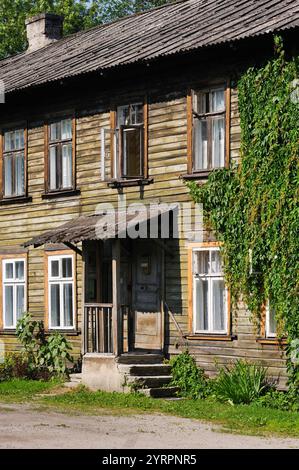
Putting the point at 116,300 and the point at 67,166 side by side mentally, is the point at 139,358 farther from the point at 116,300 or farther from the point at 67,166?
the point at 67,166

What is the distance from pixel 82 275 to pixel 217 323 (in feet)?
10.7

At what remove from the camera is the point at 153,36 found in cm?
2233

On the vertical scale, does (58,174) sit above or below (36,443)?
above

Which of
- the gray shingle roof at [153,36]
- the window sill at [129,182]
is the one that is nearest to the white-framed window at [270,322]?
the window sill at [129,182]

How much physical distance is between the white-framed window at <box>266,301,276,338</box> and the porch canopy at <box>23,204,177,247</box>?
9.39 feet

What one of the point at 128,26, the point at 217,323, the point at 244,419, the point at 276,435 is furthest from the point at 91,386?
the point at 128,26

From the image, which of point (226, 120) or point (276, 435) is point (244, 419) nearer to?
point (276, 435)

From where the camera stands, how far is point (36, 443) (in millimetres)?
13953

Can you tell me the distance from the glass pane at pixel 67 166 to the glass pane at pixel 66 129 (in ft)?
0.66

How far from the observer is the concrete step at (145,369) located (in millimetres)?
19812

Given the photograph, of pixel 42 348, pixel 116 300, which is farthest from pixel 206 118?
pixel 42 348

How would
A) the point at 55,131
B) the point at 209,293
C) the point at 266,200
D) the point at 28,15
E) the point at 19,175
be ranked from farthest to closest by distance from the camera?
the point at 28,15
the point at 19,175
the point at 55,131
the point at 209,293
the point at 266,200

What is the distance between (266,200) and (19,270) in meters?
8.19

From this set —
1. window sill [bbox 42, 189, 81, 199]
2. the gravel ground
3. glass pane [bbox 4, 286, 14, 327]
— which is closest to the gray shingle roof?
window sill [bbox 42, 189, 81, 199]
